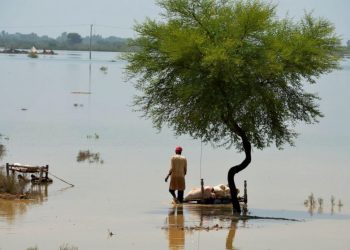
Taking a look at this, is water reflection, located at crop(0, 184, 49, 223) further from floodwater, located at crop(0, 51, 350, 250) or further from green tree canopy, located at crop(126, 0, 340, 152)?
green tree canopy, located at crop(126, 0, 340, 152)

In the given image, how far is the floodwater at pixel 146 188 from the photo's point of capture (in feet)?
63.6

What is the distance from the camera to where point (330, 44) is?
2470 cm

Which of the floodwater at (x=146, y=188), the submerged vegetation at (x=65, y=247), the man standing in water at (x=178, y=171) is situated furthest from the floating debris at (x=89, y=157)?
the submerged vegetation at (x=65, y=247)

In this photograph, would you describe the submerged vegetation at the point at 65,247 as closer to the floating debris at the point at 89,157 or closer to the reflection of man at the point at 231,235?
the reflection of man at the point at 231,235

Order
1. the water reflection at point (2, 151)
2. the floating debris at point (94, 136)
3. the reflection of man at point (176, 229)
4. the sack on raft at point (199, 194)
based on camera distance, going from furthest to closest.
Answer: the floating debris at point (94, 136) < the water reflection at point (2, 151) < the sack on raft at point (199, 194) < the reflection of man at point (176, 229)

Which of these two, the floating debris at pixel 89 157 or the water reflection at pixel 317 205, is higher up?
the floating debris at pixel 89 157

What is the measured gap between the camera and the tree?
23.0 meters

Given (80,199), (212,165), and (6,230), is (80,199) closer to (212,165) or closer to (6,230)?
(6,230)

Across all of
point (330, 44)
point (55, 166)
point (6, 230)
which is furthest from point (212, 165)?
point (6, 230)

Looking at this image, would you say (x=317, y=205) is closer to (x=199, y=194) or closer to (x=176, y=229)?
(x=199, y=194)

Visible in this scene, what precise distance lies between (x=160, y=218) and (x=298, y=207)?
5686 millimetres

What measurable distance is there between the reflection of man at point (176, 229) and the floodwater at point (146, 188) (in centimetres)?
2

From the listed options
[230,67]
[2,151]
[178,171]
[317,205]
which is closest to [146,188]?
[178,171]

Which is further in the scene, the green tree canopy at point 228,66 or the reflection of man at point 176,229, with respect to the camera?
the green tree canopy at point 228,66
